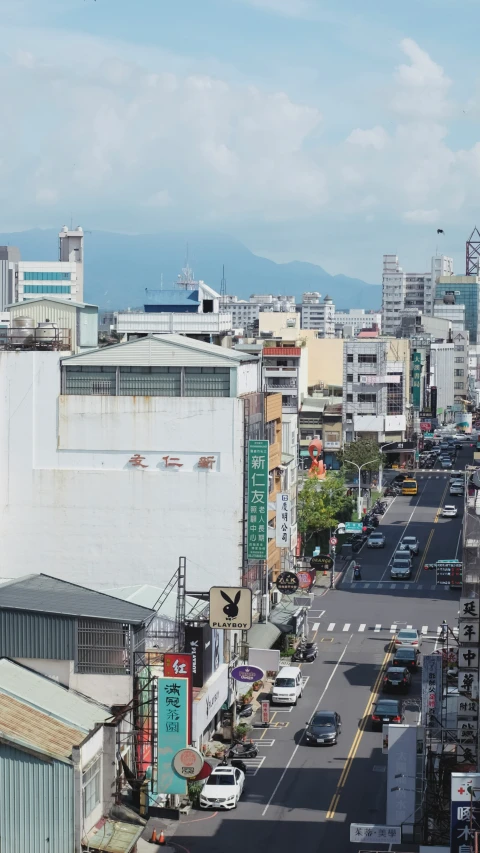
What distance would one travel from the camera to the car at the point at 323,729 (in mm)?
53625

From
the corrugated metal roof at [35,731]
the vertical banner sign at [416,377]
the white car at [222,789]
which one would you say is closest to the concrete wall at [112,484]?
the white car at [222,789]

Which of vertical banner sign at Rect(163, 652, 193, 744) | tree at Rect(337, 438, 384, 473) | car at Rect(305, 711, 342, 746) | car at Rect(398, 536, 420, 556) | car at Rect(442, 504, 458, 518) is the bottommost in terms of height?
car at Rect(305, 711, 342, 746)

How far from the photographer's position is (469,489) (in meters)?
51.2

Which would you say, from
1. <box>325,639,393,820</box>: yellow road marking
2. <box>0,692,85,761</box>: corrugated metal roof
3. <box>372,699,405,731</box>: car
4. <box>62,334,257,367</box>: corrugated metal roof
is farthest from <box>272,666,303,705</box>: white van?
<box>0,692,85,761</box>: corrugated metal roof

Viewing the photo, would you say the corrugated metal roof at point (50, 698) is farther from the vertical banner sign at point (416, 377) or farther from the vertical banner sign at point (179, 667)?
the vertical banner sign at point (416, 377)

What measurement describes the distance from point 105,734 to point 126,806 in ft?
7.60

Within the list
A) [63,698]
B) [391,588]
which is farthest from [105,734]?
[391,588]

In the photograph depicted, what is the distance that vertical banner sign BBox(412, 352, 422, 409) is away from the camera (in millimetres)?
184375

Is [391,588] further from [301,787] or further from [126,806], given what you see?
[126,806]

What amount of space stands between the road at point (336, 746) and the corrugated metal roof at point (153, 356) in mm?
15958

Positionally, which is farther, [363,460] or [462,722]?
[363,460]

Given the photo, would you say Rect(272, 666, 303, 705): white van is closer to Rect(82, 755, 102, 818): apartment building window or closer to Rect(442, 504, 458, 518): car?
Rect(82, 755, 102, 818): apartment building window

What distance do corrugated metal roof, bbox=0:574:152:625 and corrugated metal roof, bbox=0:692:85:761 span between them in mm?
3651

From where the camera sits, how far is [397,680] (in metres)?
62.2
